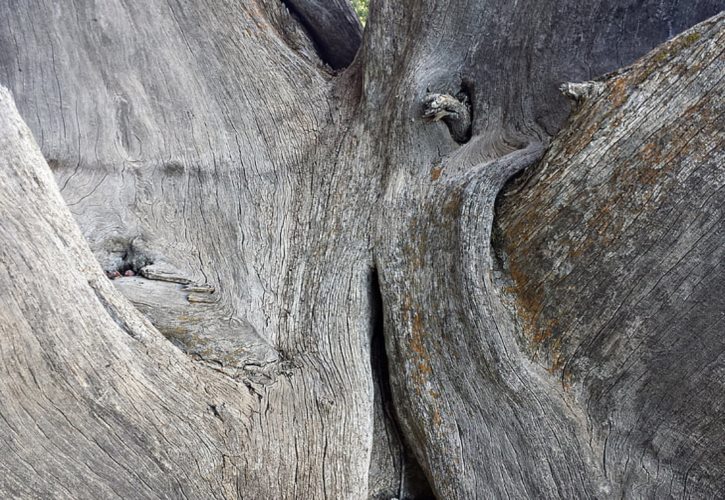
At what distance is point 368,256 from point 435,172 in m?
0.50

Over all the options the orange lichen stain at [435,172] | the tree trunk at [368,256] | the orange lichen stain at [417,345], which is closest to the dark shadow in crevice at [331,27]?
the tree trunk at [368,256]

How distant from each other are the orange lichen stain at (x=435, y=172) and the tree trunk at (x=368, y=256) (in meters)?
0.04

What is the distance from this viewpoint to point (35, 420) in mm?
1727

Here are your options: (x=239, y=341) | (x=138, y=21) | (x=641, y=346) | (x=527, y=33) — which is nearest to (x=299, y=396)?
(x=239, y=341)

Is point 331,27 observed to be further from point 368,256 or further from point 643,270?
point 643,270

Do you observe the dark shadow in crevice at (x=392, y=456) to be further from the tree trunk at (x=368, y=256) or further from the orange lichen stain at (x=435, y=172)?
the orange lichen stain at (x=435, y=172)

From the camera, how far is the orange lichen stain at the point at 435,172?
8.82 ft

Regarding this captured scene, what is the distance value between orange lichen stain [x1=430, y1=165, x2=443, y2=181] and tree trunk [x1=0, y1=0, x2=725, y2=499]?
0.14ft

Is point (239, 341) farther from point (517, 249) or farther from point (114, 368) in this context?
point (517, 249)

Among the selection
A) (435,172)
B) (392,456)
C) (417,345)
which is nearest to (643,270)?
(417,345)

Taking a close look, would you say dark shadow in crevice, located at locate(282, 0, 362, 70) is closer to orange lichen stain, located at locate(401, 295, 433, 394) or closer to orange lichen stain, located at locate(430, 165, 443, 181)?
orange lichen stain, located at locate(430, 165, 443, 181)

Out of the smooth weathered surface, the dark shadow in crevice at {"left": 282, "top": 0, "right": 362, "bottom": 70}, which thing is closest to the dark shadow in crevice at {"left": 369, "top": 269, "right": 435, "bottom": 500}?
the smooth weathered surface

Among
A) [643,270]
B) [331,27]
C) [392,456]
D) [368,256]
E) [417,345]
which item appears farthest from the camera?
[331,27]

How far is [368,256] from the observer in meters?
2.64
